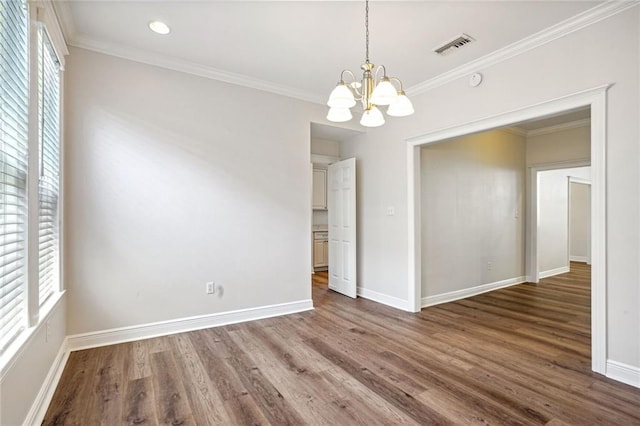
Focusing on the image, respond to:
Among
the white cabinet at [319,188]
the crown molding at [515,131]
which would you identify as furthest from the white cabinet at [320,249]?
the crown molding at [515,131]

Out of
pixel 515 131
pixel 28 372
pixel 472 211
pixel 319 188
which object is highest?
pixel 515 131

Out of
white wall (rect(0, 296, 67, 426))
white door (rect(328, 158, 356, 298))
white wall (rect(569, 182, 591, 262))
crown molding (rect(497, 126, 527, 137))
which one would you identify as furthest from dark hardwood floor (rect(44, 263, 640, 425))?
white wall (rect(569, 182, 591, 262))

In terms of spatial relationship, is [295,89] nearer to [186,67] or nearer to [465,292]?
[186,67]

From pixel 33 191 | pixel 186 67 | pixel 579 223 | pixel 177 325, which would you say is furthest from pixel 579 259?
pixel 33 191

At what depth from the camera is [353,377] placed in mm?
2369

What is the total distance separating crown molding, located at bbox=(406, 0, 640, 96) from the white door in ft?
5.60

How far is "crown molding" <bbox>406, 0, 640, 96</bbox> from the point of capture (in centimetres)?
233

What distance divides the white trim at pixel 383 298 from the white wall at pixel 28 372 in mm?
3601

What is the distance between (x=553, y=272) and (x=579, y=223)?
3294 millimetres

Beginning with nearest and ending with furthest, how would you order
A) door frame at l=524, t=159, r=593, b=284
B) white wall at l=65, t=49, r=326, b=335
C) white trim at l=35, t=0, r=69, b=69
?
white trim at l=35, t=0, r=69, b=69
white wall at l=65, t=49, r=326, b=335
door frame at l=524, t=159, r=593, b=284

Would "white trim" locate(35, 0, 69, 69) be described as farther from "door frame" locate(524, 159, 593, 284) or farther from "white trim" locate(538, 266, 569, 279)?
"white trim" locate(538, 266, 569, 279)

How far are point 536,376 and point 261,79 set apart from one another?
3974 mm

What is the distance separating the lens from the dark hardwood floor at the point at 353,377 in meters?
1.93

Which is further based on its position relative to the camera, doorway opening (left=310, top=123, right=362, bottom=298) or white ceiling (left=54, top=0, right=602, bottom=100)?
doorway opening (left=310, top=123, right=362, bottom=298)
